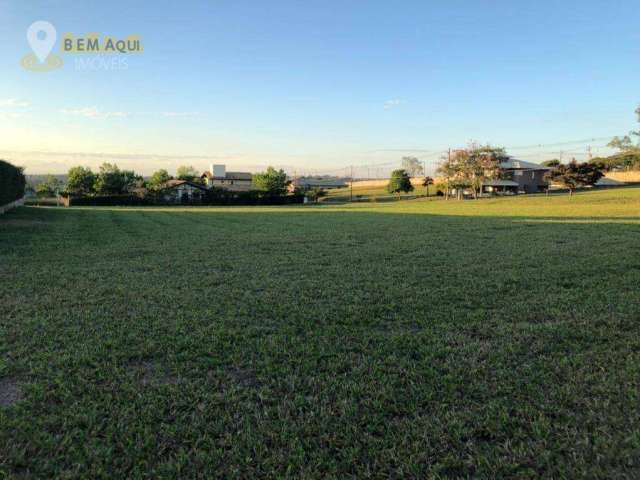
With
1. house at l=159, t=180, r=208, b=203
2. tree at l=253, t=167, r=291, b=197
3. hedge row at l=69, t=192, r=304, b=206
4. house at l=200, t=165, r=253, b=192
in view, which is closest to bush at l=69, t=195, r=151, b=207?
hedge row at l=69, t=192, r=304, b=206

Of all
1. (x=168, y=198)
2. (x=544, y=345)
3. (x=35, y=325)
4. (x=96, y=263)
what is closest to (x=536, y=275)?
(x=544, y=345)

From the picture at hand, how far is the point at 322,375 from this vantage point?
281 centimetres

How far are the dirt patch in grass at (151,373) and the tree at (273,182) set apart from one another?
54.7 m

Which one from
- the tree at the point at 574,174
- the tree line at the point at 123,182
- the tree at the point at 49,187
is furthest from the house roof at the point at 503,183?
the tree at the point at 49,187

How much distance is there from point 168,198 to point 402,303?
51.4 meters

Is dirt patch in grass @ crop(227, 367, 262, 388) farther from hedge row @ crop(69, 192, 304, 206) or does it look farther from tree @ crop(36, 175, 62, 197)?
tree @ crop(36, 175, 62, 197)

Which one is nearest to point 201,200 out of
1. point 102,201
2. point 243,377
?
point 102,201

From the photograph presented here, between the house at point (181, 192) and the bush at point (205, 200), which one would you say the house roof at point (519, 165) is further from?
the house at point (181, 192)

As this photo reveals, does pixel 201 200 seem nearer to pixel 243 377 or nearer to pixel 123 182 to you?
pixel 123 182

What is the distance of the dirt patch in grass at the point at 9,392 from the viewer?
248cm

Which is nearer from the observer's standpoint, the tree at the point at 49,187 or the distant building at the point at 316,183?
the tree at the point at 49,187

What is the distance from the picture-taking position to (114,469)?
6.27 ft

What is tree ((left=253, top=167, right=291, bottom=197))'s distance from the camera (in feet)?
190

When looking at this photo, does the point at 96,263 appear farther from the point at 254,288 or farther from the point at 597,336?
the point at 597,336
